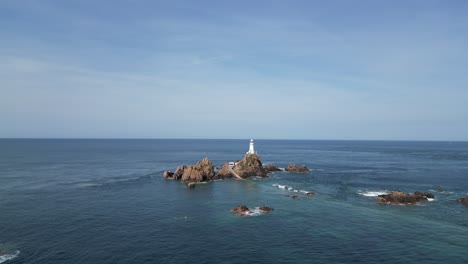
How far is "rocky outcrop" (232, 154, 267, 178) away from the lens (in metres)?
115

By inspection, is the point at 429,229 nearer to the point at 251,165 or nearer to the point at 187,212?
the point at 187,212

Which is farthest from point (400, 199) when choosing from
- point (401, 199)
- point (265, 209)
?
point (265, 209)

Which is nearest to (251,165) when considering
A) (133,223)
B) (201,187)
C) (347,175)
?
(201,187)

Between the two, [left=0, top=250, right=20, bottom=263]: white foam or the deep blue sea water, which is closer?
[left=0, top=250, right=20, bottom=263]: white foam

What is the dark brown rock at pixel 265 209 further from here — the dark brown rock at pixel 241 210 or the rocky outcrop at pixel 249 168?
the rocky outcrop at pixel 249 168

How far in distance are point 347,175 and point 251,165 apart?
36.2m

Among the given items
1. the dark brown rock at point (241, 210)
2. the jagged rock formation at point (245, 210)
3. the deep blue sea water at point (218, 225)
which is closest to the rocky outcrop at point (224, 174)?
the deep blue sea water at point (218, 225)

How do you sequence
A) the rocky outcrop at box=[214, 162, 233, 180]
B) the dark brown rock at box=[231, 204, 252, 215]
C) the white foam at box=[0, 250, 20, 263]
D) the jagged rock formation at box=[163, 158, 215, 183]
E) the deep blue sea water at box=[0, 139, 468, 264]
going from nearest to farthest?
the white foam at box=[0, 250, 20, 263]
the deep blue sea water at box=[0, 139, 468, 264]
the dark brown rock at box=[231, 204, 252, 215]
the jagged rock formation at box=[163, 158, 215, 183]
the rocky outcrop at box=[214, 162, 233, 180]

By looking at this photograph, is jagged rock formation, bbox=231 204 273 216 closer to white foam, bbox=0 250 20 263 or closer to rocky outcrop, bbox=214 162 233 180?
white foam, bbox=0 250 20 263

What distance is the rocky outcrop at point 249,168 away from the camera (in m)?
115

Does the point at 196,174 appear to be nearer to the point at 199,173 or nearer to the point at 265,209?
the point at 199,173

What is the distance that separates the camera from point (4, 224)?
56.7 m

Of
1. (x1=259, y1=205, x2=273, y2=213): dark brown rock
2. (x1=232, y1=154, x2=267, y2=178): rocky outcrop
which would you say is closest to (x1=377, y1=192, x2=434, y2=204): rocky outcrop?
(x1=259, y1=205, x2=273, y2=213): dark brown rock

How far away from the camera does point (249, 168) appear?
383 feet
